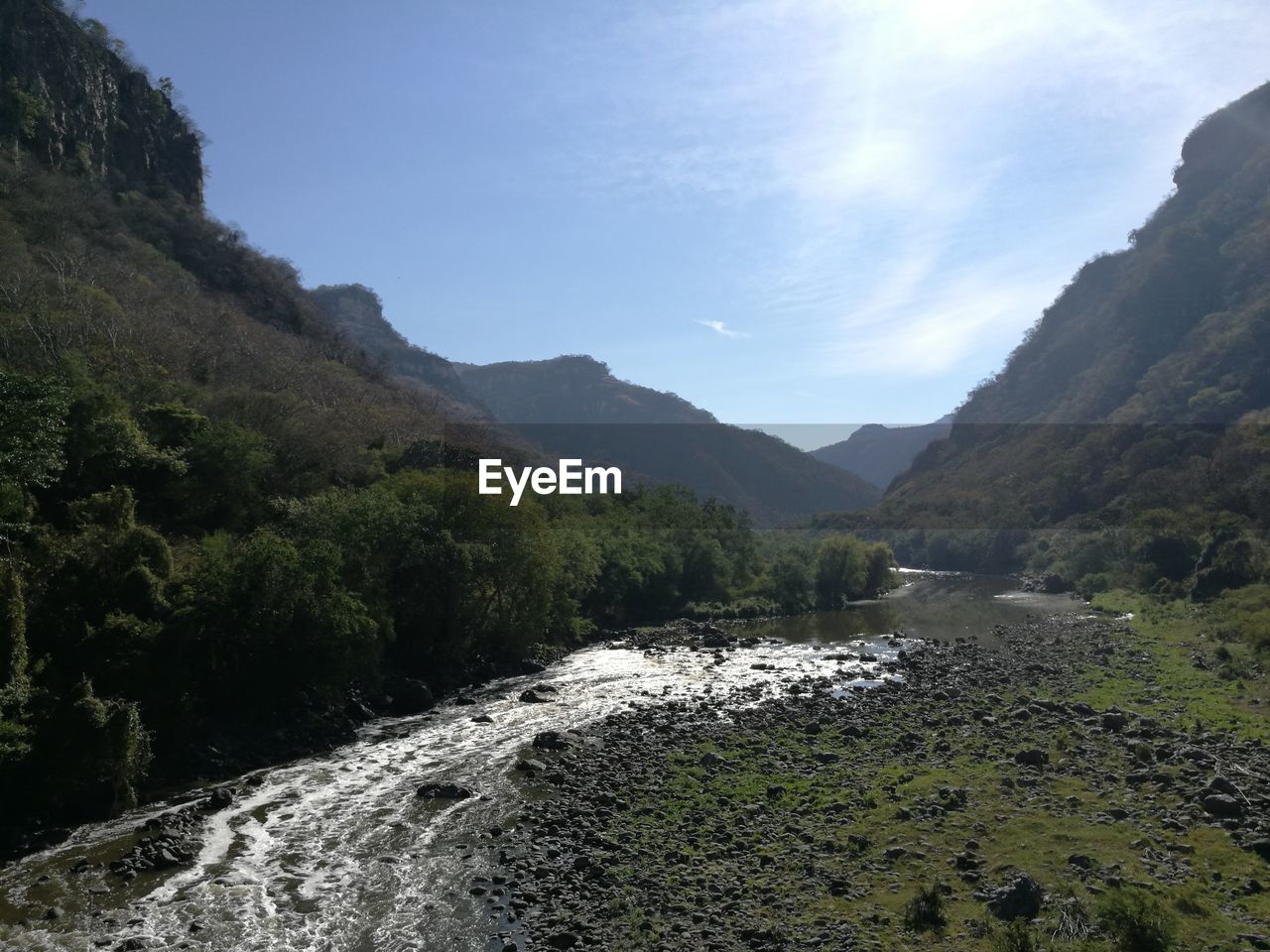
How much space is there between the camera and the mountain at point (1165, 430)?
77.2 meters

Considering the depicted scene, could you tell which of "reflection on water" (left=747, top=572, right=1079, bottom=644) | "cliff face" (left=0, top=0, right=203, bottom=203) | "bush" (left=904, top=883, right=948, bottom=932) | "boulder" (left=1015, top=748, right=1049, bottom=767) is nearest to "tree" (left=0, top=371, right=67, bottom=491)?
"bush" (left=904, top=883, right=948, bottom=932)

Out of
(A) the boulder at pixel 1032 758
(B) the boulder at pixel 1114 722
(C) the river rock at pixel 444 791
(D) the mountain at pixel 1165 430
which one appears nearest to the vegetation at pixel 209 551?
(C) the river rock at pixel 444 791

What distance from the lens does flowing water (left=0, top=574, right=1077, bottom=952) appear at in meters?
14.1

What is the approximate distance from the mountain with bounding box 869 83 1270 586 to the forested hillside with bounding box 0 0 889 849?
3266 cm

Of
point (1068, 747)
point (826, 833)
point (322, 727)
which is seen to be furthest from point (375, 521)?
point (1068, 747)

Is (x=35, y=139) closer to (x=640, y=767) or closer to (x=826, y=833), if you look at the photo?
(x=640, y=767)

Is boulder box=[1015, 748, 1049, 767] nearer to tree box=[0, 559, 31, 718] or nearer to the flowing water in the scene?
the flowing water

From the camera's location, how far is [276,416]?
51875 millimetres

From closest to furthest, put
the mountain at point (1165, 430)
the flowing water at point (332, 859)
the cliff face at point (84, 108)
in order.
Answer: the flowing water at point (332, 859) → the mountain at point (1165, 430) → the cliff face at point (84, 108)

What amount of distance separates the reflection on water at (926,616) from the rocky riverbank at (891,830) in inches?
1120

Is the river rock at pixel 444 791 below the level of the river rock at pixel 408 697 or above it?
above

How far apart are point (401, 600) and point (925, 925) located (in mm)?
29256

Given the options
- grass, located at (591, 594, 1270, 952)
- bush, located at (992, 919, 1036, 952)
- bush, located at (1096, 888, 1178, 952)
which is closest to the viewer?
bush, located at (1096, 888, 1178, 952)

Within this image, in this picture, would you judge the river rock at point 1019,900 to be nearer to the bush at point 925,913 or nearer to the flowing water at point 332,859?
the bush at point 925,913
